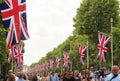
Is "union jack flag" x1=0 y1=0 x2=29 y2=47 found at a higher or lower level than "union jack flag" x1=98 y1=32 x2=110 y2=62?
higher

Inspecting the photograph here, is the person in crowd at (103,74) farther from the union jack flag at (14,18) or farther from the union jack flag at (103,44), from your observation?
the union jack flag at (103,44)

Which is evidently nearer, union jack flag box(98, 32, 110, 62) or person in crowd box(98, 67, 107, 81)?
person in crowd box(98, 67, 107, 81)

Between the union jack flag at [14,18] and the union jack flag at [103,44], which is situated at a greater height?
the union jack flag at [14,18]

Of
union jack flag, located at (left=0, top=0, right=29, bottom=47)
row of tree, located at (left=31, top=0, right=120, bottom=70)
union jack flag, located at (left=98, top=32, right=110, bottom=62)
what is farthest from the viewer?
row of tree, located at (left=31, top=0, right=120, bottom=70)

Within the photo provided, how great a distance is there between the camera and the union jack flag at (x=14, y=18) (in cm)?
Result: 1746

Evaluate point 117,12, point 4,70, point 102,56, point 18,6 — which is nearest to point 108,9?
point 117,12

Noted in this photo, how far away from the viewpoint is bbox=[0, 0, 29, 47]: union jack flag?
17.5 meters

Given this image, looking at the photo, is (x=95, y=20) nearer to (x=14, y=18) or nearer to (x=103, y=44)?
(x=103, y=44)

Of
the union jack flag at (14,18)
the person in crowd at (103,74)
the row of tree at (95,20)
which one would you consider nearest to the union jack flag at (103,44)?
the person in crowd at (103,74)

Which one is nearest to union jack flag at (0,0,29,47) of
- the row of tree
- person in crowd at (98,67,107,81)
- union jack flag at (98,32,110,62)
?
person in crowd at (98,67,107,81)

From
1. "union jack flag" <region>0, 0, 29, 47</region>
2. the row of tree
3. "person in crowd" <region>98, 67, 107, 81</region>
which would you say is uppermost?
the row of tree

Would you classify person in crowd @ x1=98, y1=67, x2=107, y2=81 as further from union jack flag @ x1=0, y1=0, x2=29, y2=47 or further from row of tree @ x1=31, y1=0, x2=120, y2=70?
row of tree @ x1=31, y1=0, x2=120, y2=70

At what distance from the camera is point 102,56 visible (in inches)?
1786

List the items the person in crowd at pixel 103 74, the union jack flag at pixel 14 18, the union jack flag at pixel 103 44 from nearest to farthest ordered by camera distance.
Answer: the union jack flag at pixel 14 18 → the person in crowd at pixel 103 74 → the union jack flag at pixel 103 44
